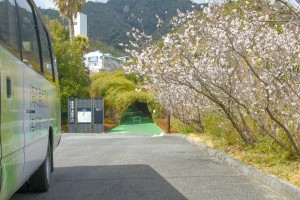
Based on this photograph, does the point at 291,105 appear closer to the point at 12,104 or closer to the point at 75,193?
the point at 75,193

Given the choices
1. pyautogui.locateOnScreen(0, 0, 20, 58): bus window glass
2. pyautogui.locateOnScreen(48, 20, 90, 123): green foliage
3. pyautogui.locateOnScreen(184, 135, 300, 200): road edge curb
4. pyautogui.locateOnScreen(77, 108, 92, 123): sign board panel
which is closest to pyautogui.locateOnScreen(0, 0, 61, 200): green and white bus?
pyautogui.locateOnScreen(0, 0, 20, 58): bus window glass

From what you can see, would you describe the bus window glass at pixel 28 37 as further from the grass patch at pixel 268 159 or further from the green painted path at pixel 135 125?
the green painted path at pixel 135 125

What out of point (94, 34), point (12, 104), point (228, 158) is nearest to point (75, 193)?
point (12, 104)

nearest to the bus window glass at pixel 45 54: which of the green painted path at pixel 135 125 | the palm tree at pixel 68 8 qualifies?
the green painted path at pixel 135 125

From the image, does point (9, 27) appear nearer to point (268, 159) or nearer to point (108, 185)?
point (108, 185)

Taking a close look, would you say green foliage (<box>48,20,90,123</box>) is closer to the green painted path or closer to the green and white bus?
the green painted path

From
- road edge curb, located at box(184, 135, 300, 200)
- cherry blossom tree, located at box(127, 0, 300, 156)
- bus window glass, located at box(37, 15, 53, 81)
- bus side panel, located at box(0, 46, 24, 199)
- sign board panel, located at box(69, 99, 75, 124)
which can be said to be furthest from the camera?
sign board panel, located at box(69, 99, 75, 124)

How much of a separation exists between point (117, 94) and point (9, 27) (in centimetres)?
3647

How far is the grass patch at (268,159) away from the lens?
8113mm

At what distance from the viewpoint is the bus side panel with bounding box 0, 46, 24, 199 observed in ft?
13.4

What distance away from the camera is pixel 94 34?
355 ft

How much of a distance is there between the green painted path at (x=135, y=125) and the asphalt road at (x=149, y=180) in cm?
2098

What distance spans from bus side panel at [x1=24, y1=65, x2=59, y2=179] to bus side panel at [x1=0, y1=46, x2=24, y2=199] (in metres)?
0.38

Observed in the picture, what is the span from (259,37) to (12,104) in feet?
23.8
